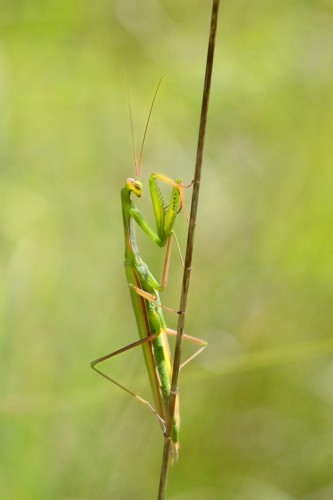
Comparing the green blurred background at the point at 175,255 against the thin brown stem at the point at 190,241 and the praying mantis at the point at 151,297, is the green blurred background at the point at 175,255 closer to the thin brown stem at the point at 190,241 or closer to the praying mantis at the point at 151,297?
the praying mantis at the point at 151,297

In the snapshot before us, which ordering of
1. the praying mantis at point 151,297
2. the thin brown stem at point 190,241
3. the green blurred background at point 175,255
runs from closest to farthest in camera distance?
1. the thin brown stem at point 190,241
2. the praying mantis at point 151,297
3. the green blurred background at point 175,255

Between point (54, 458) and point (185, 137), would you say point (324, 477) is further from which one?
point (185, 137)

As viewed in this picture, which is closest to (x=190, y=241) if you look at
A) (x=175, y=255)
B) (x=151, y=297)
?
(x=151, y=297)

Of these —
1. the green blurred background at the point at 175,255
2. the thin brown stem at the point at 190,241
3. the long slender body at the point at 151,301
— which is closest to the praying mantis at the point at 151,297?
the long slender body at the point at 151,301

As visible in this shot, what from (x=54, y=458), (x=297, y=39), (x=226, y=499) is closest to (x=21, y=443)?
(x=54, y=458)

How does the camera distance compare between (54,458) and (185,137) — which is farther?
(185,137)

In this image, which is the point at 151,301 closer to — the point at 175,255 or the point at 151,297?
the point at 151,297

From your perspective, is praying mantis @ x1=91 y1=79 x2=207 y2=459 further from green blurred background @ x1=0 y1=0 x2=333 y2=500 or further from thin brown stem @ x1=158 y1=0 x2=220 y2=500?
green blurred background @ x1=0 y1=0 x2=333 y2=500
